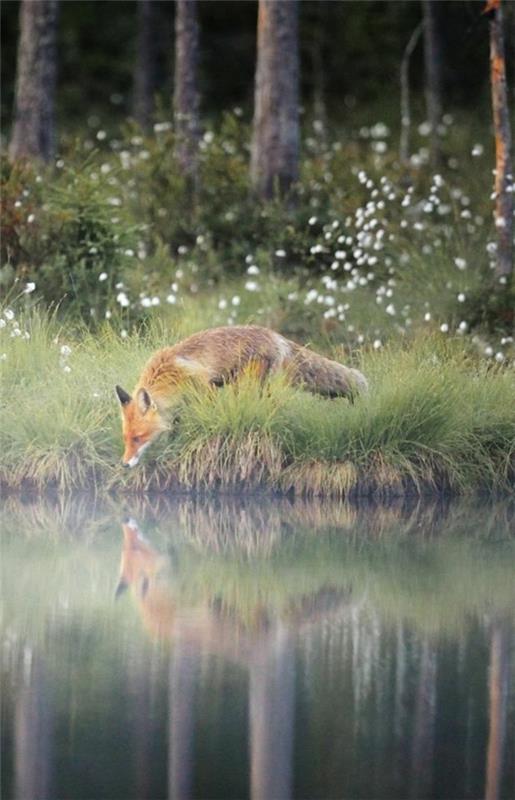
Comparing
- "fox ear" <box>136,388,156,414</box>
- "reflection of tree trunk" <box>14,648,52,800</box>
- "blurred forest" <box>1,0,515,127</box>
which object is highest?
"blurred forest" <box>1,0,515,127</box>

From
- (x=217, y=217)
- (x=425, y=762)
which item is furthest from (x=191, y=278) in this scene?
(x=425, y=762)

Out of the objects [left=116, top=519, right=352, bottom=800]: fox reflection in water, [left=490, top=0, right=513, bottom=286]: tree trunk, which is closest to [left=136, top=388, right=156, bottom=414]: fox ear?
[left=116, top=519, right=352, bottom=800]: fox reflection in water

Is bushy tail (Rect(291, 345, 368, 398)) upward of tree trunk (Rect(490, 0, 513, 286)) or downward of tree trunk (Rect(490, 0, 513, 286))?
downward

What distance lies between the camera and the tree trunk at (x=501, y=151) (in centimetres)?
1711

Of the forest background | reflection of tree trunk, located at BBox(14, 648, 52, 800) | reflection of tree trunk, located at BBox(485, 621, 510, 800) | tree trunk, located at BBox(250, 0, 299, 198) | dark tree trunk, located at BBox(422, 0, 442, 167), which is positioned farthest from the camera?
dark tree trunk, located at BBox(422, 0, 442, 167)

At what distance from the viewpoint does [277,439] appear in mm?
13789

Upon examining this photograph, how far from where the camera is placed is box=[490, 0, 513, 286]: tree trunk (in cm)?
1711

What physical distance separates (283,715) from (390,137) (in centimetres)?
2295

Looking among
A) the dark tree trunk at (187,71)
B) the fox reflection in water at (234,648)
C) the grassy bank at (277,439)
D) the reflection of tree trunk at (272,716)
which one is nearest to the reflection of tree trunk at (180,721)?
the fox reflection in water at (234,648)

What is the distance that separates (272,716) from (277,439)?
5.64 metres

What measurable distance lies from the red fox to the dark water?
67cm

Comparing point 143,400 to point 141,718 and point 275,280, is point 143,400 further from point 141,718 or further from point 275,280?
point 275,280

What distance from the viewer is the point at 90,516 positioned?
13.3 meters

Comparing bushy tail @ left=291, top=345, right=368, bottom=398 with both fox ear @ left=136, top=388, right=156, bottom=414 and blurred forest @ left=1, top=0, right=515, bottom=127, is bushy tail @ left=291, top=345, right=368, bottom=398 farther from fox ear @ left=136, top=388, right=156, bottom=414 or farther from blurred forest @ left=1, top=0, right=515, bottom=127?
blurred forest @ left=1, top=0, right=515, bottom=127
